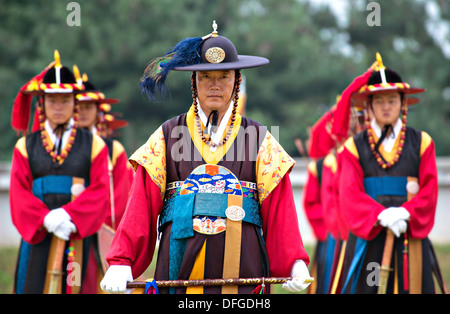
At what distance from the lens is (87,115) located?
7.36m

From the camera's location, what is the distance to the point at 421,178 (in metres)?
5.67

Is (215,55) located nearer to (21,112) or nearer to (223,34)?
(21,112)

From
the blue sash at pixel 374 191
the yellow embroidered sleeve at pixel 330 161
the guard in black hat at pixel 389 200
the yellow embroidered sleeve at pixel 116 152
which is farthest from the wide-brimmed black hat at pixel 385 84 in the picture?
the yellow embroidered sleeve at pixel 116 152

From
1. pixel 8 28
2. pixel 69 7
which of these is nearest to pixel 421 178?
pixel 69 7

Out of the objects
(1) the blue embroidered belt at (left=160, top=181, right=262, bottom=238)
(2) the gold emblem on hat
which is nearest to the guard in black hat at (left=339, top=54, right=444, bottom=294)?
(1) the blue embroidered belt at (left=160, top=181, right=262, bottom=238)

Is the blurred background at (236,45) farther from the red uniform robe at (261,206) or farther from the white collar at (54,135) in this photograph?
the red uniform robe at (261,206)

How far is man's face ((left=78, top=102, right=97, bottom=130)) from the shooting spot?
289 inches

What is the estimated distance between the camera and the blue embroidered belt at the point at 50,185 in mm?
5871

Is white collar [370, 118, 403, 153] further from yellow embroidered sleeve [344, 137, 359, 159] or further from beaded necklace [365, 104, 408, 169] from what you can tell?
yellow embroidered sleeve [344, 137, 359, 159]

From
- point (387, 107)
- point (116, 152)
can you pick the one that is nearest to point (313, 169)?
point (116, 152)

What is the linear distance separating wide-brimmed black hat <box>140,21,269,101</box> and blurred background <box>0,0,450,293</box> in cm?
1166

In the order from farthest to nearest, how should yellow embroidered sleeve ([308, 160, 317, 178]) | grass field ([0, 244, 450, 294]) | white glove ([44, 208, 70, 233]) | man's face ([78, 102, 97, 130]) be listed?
grass field ([0, 244, 450, 294])
yellow embroidered sleeve ([308, 160, 317, 178])
man's face ([78, 102, 97, 130])
white glove ([44, 208, 70, 233])

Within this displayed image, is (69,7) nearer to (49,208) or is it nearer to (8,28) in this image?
(8,28)
